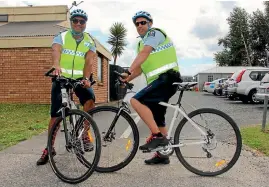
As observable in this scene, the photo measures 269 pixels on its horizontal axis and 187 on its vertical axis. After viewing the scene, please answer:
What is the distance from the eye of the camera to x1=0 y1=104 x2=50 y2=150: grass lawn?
740cm

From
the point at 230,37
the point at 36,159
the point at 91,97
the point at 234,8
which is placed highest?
the point at 234,8

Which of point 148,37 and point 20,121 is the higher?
point 148,37

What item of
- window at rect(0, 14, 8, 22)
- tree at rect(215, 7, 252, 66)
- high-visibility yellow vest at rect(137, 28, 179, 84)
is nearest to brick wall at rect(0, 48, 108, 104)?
window at rect(0, 14, 8, 22)

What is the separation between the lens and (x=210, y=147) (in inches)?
185

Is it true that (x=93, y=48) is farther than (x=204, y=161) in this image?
Yes

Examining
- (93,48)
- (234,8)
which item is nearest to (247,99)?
(93,48)

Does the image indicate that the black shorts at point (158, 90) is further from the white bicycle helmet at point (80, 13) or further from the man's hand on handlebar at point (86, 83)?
the white bicycle helmet at point (80, 13)

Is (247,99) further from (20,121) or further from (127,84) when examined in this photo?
(127,84)

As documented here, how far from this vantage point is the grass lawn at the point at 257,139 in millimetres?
6383

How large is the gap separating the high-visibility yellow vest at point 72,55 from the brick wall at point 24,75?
10.9m

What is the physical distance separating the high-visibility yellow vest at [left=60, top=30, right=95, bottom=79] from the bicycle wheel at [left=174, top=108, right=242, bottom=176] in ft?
5.39

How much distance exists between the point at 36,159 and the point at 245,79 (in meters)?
15.7

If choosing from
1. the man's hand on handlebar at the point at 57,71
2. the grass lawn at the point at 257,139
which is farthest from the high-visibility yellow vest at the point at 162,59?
the grass lawn at the point at 257,139

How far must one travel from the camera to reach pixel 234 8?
69875mm
